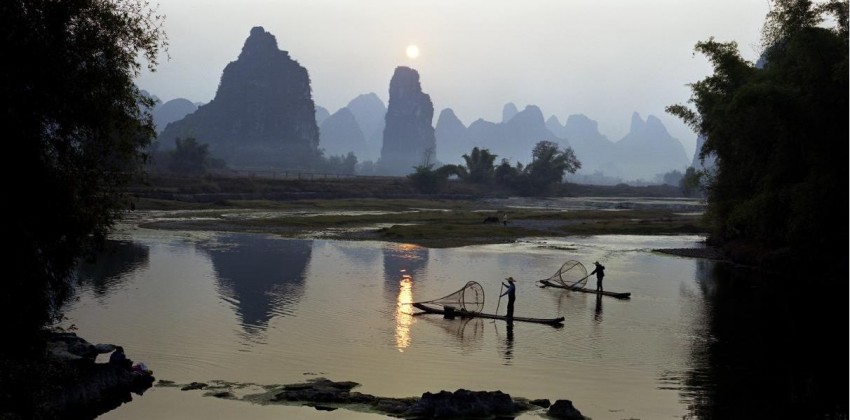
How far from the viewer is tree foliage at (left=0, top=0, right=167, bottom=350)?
17734 millimetres

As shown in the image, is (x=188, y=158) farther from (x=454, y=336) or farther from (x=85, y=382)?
(x=85, y=382)

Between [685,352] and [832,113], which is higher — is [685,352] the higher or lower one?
the lower one

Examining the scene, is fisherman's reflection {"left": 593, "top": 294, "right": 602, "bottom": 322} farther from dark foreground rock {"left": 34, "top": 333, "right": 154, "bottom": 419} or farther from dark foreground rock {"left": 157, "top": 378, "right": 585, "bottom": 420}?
dark foreground rock {"left": 34, "top": 333, "right": 154, "bottom": 419}

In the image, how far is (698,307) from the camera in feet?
124

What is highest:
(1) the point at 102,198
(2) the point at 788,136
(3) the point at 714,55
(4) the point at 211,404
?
(3) the point at 714,55

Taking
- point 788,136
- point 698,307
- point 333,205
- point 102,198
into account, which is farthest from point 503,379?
point 333,205

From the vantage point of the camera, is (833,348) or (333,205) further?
(333,205)

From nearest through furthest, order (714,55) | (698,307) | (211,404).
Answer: (211,404) < (698,307) < (714,55)

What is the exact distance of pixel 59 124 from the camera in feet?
63.5

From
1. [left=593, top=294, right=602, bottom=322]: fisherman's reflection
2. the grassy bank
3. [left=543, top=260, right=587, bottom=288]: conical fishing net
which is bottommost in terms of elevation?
[left=593, top=294, right=602, bottom=322]: fisherman's reflection

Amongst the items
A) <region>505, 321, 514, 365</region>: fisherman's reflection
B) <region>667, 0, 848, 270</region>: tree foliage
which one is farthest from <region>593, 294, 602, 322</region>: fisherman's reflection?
<region>667, 0, 848, 270</region>: tree foliage

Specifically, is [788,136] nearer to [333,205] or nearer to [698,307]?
[698,307]

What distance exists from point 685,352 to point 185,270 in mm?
30492

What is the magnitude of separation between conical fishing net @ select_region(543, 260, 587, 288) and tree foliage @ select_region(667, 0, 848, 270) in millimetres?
10288
